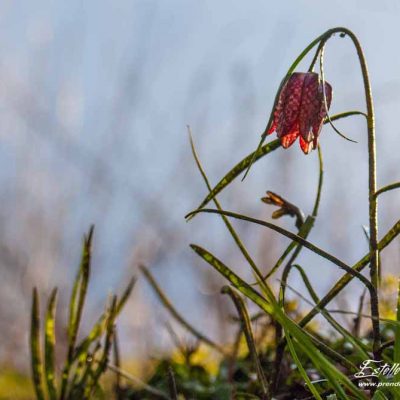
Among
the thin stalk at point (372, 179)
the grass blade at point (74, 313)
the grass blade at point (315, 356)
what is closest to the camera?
the grass blade at point (315, 356)

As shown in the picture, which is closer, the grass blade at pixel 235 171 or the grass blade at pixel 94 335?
the grass blade at pixel 235 171

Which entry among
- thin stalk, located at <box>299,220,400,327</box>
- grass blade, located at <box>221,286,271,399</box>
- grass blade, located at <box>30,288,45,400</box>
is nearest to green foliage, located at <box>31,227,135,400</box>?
grass blade, located at <box>30,288,45,400</box>

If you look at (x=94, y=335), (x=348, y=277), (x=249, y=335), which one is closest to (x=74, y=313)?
(x=94, y=335)

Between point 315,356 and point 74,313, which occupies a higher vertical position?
point 315,356

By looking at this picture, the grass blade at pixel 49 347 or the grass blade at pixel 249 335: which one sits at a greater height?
the grass blade at pixel 249 335

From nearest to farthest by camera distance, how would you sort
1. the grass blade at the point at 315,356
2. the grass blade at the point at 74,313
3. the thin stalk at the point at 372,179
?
1. the grass blade at the point at 315,356
2. the thin stalk at the point at 372,179
3. the grass blade at the point at 74,313

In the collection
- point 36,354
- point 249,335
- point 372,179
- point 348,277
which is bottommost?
point 36,354

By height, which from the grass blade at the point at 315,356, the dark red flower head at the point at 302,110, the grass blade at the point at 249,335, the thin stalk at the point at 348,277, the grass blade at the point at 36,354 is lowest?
the grass blade at the point at 36,354

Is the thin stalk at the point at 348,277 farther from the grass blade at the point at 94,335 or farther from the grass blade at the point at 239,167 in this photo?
the grass blade at the point at 94,335

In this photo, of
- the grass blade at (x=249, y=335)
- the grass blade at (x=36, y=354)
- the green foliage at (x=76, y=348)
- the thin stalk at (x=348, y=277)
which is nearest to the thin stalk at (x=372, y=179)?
the thin stalk at (x=348, y=277)

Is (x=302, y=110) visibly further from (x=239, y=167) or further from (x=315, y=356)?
(x=315, y=356)

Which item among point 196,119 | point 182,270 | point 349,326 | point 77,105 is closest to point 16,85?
point 77,105
